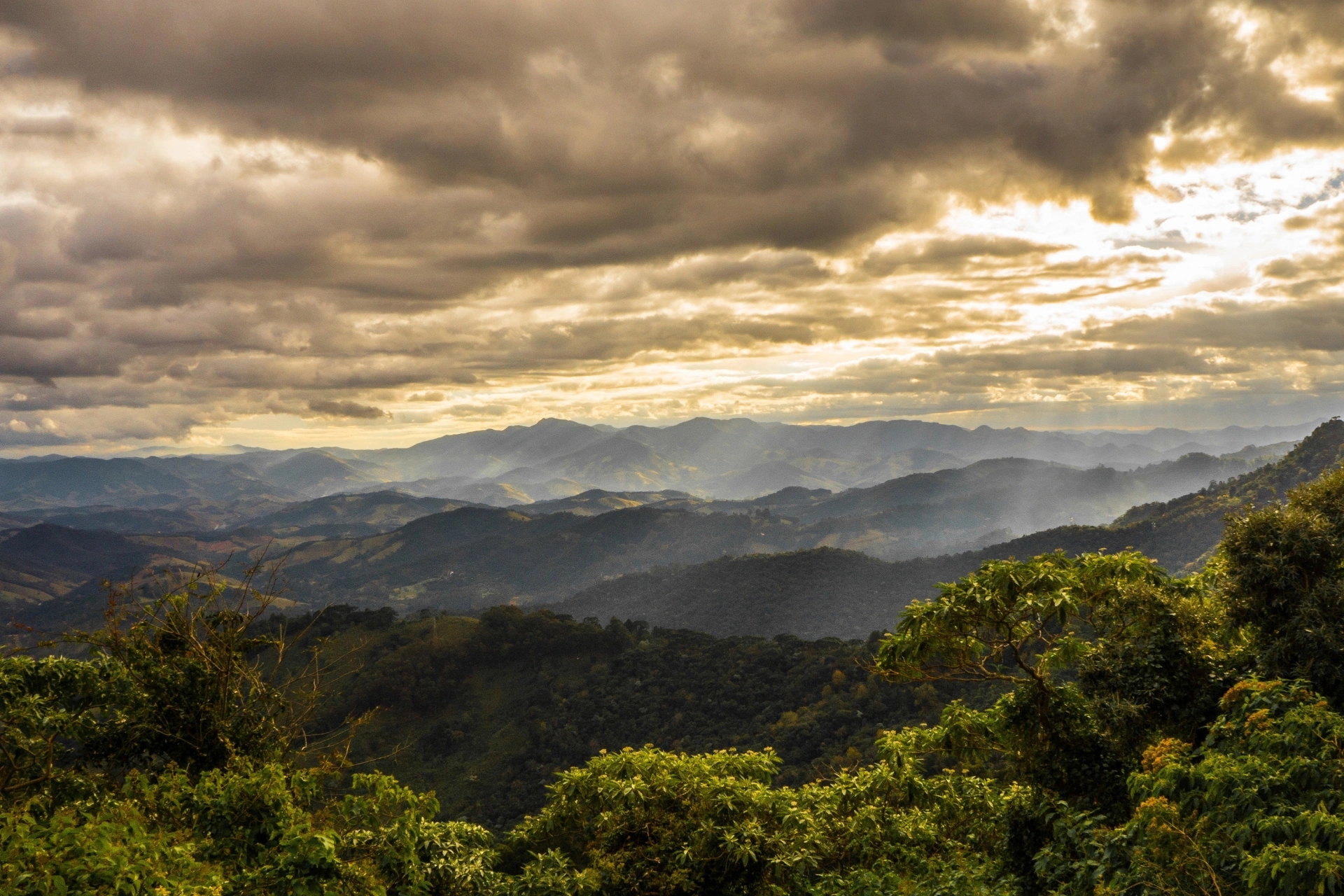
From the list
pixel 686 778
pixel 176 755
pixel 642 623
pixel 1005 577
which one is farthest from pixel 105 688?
pixel 642 623

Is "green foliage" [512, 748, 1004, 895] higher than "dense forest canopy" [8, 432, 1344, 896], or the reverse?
"dense forest canopy" [8, 432, 1344, 896]

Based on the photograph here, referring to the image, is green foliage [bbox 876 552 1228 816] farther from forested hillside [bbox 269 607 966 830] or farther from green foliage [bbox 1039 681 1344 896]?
forested hillside [bbox 269 607 966 830]

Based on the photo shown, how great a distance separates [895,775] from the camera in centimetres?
1862

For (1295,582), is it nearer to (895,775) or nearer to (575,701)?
(895,775)

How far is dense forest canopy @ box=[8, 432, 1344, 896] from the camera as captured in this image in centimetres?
952

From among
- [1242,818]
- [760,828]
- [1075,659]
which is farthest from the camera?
[1075,659]

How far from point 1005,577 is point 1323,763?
5091 mm

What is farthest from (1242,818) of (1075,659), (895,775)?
(895,775)

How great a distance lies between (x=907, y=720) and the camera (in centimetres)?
10744

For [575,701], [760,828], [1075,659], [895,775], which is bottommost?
[575,701]

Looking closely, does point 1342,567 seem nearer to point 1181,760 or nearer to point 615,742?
point 1181,760

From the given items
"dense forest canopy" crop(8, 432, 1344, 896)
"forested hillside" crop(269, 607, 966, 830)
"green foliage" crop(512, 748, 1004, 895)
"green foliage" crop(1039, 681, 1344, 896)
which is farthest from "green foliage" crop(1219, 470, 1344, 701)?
"forested hillside" crop(269, 607, 966, 830)

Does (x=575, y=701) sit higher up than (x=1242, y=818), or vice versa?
(x=1242, y=818)

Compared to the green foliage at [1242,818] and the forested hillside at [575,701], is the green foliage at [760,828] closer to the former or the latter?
the green foliage at [1242,818]
